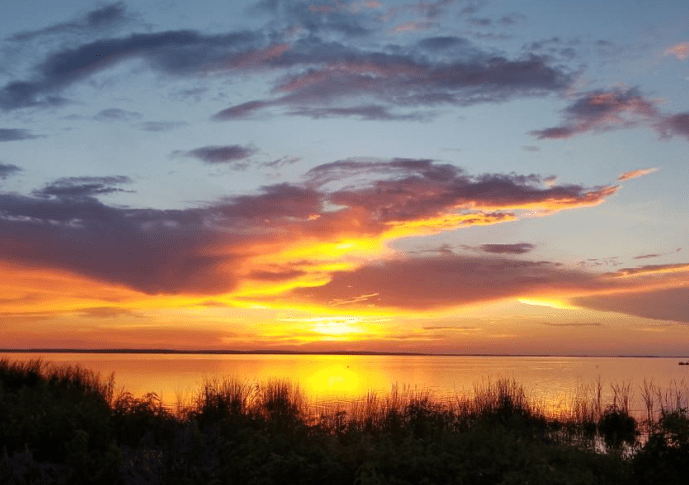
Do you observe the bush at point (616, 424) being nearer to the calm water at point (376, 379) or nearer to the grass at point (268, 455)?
the calm water at point (376, 379)

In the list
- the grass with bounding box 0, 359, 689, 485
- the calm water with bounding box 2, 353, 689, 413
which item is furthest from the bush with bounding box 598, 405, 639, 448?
the grass with bounding box 0, 359, 689, 485

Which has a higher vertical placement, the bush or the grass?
the grass

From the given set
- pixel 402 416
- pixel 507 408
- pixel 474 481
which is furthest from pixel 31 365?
pixel 474 481

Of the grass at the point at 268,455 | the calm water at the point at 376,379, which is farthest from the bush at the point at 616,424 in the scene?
the grass at the point at 268,455

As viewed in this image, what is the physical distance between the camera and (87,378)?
27109 mm

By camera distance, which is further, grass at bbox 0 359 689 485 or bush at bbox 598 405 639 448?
bush at bbox 598 405 639 448

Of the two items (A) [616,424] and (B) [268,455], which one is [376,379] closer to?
(A) [616,424]

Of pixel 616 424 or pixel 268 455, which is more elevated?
pixel 268 455

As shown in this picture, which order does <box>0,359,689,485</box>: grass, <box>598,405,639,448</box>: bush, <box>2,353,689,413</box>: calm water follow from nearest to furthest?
<box>0,359,689,485</box>: grass → <box>598,405,639,448</box>: bush → <box>2,353,689,413</box>: calm water

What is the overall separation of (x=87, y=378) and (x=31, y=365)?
11.3 feet

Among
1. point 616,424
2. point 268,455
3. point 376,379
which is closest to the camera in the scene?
point 268,455

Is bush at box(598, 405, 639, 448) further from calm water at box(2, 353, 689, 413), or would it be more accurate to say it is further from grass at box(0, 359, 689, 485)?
grass at box(0, 359, 689, 485)

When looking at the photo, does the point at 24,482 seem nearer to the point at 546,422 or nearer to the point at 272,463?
the point at 272,463

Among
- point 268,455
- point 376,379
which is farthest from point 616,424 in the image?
point 376,379
